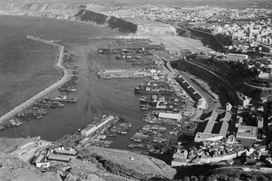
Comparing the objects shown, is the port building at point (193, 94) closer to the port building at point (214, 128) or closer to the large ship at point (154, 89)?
the large ship at point (154, 89)

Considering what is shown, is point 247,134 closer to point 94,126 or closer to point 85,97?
point 94,126

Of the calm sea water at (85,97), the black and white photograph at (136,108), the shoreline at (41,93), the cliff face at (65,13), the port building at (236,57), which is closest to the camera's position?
the black and white photograph at (136,108)

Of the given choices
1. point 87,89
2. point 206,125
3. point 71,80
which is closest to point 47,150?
point 206,125

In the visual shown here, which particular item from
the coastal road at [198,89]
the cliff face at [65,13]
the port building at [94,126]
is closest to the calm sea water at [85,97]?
the port building at [94,126]

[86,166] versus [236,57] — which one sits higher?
[236,57]

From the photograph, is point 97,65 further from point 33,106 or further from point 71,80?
point 33,106

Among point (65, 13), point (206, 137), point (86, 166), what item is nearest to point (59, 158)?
point (86, 166)

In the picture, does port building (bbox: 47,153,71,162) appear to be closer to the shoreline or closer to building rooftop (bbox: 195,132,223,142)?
building rooftop (bbox: 195,132,223,142)
